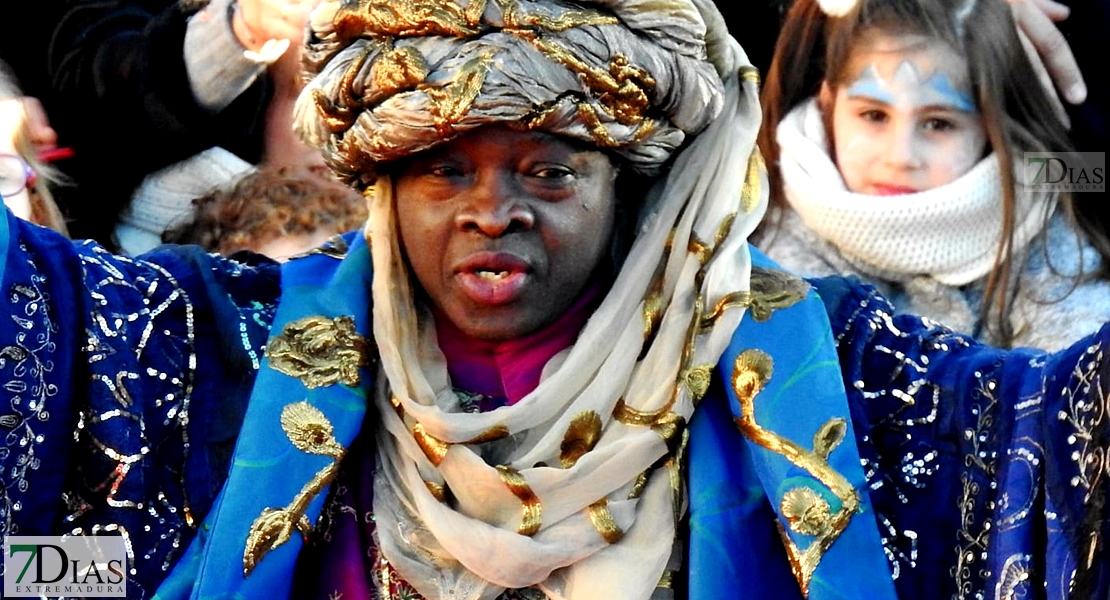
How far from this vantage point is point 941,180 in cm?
308

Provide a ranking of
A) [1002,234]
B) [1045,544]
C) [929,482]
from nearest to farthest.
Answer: [1045,544] < [929,482] < [1002,234]

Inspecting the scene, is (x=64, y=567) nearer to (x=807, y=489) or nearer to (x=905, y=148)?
(x=807, y=489)

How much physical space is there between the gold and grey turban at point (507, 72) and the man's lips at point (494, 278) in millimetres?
157

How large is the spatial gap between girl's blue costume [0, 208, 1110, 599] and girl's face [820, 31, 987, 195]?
761 mm

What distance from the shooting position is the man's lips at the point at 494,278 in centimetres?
223

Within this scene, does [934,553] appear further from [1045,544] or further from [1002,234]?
[1002,234]

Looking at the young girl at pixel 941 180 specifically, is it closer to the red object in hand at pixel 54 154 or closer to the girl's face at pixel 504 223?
the girl's face at pixel 504 223

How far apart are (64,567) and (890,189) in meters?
1.54

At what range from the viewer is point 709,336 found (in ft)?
7.56

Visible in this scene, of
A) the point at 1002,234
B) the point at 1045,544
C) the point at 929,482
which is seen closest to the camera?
the point at 1045,544

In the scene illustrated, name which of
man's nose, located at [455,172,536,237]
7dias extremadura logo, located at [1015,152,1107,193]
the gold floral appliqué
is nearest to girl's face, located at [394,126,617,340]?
man's nose, located at [455,172,536,237]

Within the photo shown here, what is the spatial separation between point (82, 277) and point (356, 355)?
36 centimetres

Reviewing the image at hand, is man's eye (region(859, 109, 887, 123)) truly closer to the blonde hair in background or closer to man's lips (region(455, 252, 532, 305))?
man's lips (region(455, 252, 532, 305))

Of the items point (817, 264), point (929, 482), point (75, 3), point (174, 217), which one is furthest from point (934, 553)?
point (75, 3)
